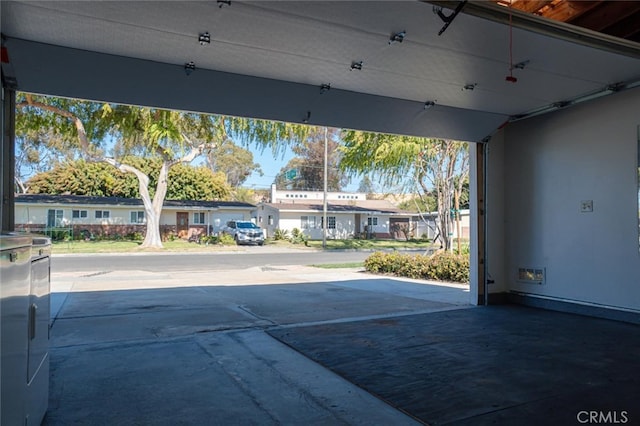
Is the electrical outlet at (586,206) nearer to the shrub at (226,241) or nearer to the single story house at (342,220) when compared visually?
the shrub at (226,241)

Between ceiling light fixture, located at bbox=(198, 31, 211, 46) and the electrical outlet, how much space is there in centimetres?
619

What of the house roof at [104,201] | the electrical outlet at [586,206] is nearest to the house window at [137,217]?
the house roof at [104,201]

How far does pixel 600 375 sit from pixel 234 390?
3435 millimetres

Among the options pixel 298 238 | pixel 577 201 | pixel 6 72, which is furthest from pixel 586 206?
pixel 298 238

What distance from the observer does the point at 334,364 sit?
15.6ft

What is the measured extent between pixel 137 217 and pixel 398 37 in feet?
110

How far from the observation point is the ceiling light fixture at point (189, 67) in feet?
18.0

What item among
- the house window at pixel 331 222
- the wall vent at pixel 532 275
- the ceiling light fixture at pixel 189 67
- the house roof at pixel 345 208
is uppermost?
the ceiling light fixture at pixel 189 67

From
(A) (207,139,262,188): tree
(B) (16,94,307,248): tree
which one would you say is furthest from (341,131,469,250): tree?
(A) (207,139,262,188): tree

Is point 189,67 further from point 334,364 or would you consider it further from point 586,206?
point 586,206

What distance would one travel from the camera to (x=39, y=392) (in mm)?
3020

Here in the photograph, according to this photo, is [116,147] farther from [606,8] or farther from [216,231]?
[606,8]

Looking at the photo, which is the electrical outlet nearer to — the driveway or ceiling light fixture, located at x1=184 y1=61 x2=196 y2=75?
the driveway

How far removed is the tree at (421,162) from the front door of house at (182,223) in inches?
894
